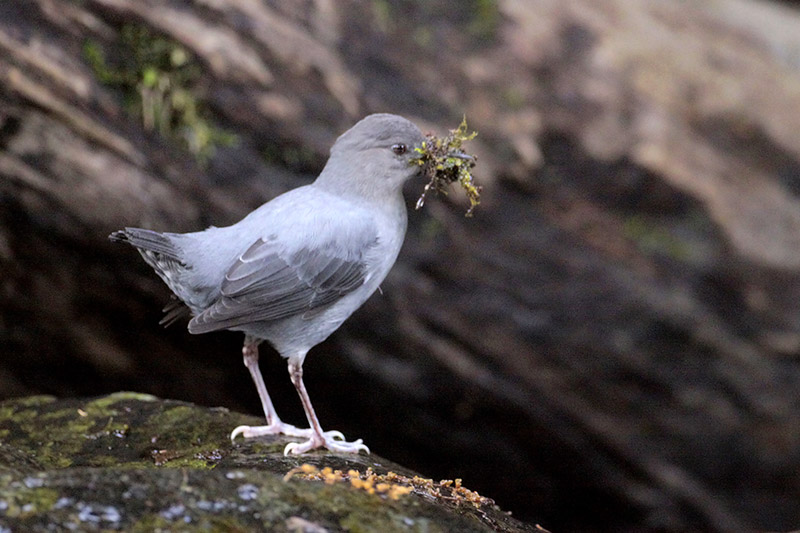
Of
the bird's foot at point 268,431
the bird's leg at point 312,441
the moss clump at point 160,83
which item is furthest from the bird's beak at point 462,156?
the moss clump at point 160,83

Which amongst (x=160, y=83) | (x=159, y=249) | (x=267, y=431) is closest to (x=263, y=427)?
(x=267, y=431)

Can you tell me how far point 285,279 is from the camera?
3.38 m

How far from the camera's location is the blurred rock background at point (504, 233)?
4750 millimetres

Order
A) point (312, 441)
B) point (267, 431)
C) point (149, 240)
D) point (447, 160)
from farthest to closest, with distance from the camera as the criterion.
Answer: point (447, 160) → point (267, 431) → point (312, 441) → point (149, 240)

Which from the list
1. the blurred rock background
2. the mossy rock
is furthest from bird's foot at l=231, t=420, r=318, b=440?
the blurred rock background

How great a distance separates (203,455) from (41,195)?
7.84ft

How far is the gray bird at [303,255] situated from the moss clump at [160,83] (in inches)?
55.0

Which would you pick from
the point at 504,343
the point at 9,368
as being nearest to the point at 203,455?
the point at 504,343

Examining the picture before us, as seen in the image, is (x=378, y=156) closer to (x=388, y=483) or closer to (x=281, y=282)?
(x=281, y=282)

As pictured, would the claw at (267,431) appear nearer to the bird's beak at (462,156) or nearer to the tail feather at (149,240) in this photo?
the tail feather at (149,240)

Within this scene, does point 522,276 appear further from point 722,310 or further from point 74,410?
point 74,410

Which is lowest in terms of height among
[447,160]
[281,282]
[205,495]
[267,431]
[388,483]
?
[205,495]

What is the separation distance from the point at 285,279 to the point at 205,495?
1445mm

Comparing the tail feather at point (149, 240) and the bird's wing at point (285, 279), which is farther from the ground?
the bird's wing at point (285, 279)
